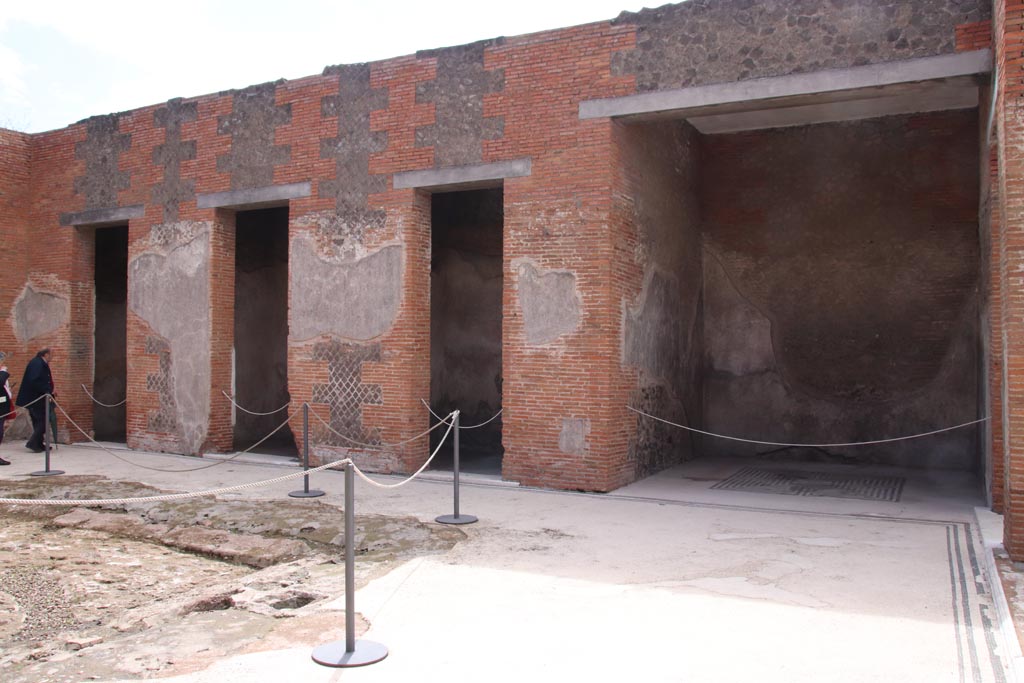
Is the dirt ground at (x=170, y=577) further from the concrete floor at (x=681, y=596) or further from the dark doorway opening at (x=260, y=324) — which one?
the dark doorway opening at (x=260, y=324)

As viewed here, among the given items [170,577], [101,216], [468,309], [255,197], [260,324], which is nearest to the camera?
[170,577]

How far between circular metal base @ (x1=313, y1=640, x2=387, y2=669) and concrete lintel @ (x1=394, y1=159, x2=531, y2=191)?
5.38 m

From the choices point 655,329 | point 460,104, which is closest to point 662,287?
point 655,329

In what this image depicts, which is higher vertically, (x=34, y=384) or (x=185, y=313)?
(x=185, y=313)

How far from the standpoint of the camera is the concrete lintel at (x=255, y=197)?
9.58 metres

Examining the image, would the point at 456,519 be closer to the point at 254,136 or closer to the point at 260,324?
the point at 254,136

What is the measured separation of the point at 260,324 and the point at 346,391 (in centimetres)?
340

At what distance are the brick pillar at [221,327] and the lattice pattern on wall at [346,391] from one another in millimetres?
1583

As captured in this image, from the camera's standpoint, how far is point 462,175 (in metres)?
8.53

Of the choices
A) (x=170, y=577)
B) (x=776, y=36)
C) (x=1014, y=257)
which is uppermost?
(x=776, y=36)

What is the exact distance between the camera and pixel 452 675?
3531 mm

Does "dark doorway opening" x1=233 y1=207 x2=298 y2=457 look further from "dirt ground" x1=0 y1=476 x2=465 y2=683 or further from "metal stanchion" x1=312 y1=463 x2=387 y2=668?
"metal stanchion" x1=312 y1=463 x2=387 y2=668

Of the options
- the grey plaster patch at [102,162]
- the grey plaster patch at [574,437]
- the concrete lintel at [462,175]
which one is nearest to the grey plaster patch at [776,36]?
the concrete lintel at [462,175]

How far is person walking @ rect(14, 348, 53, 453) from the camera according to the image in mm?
10609
